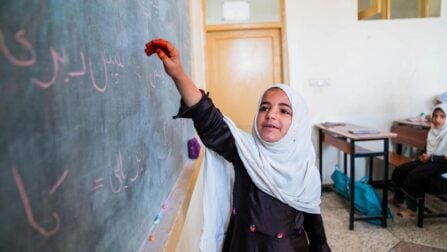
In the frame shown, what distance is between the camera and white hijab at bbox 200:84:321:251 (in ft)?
3.57

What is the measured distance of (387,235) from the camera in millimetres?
2625

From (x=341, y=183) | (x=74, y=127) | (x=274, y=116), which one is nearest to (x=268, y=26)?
(x=341, y=183)

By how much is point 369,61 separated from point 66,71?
3894 mm

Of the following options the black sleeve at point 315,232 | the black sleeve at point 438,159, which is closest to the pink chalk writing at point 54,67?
the black sleeve at point 315,232

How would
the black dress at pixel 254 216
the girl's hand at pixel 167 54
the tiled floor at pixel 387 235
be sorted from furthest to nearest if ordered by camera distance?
1. the tiled floor at pixel 387 235
2. the black dress at pixel 254 216
3. the girl's hand at pixel 167 54

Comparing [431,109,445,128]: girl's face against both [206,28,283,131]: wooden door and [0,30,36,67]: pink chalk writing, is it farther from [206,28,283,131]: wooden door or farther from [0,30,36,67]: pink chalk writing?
[0,30,36,67]: pink chalk writing

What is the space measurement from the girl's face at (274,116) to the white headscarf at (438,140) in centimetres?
251

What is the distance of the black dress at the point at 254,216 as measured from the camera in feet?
3.52

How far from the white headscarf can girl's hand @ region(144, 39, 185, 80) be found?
9.61 feet

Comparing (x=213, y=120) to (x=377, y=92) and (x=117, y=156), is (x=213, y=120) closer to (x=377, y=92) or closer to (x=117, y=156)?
(x=117, y=156)

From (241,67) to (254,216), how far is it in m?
2.98

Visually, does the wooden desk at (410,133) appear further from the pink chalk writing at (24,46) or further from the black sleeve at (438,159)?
the pink chalk writing at (24,46)

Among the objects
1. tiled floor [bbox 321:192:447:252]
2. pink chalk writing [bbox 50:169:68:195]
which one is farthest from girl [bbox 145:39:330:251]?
tiled floor [bbox 321:192:447:252]

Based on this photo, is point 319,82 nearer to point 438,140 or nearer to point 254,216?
point 438,140
